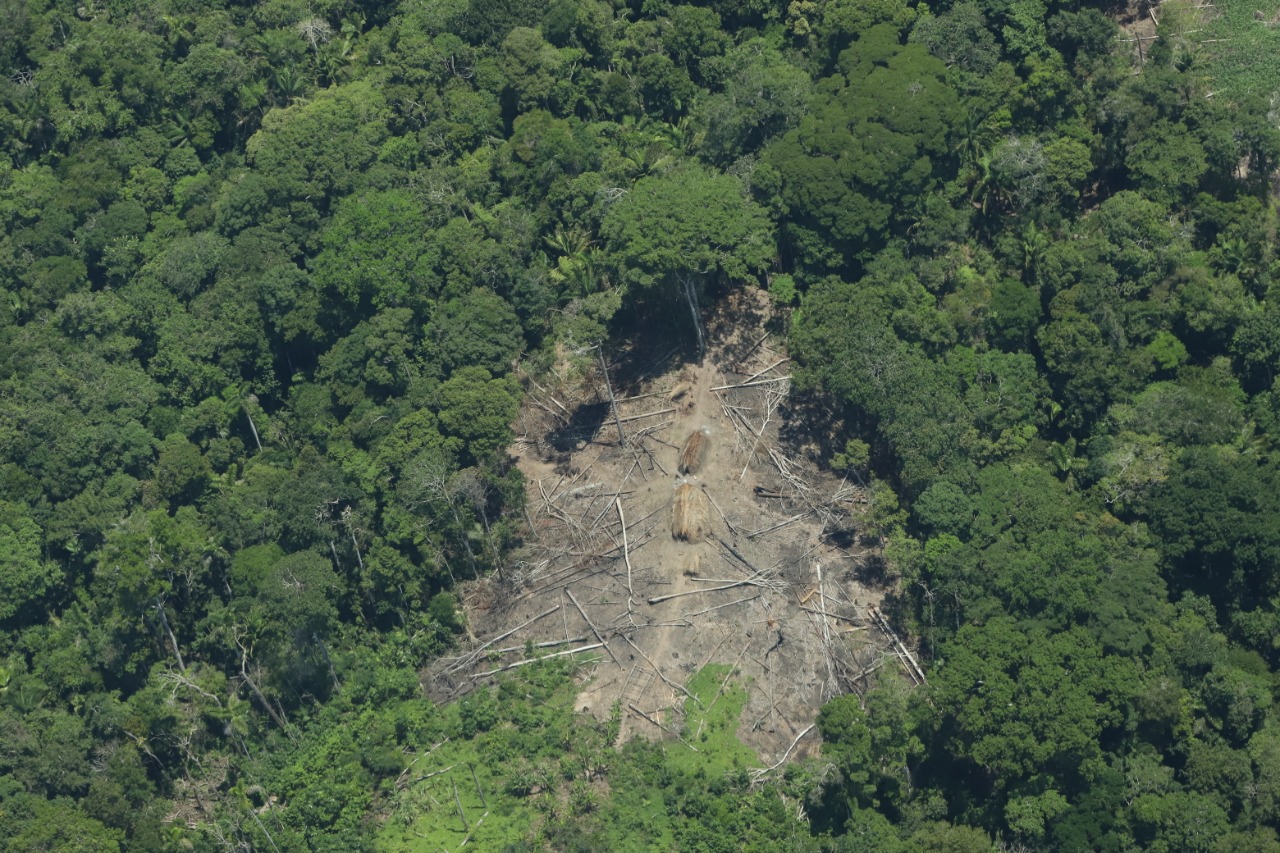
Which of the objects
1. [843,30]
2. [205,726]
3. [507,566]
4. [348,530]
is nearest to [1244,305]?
[843,30]

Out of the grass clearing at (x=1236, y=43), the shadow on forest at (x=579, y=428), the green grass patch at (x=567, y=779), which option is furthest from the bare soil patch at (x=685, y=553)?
the grass clearing at (x=1236, y=43)

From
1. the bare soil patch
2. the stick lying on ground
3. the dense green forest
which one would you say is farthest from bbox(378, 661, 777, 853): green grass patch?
the bare soil patch

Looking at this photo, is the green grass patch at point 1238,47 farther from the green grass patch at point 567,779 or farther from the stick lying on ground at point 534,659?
the stick lying on ground at point 534,659

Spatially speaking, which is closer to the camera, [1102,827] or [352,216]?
[1102,827]

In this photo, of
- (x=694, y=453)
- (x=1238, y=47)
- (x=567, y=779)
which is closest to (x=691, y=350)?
(x=694, y=453)

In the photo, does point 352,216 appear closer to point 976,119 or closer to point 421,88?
point 421,88
